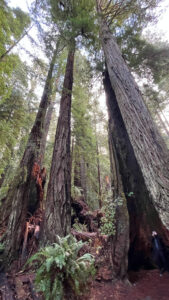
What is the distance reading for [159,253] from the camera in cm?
339

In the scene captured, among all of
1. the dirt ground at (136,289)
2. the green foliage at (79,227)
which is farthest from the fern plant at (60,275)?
the green foliage at (79,227)

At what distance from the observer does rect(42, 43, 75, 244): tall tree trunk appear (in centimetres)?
326

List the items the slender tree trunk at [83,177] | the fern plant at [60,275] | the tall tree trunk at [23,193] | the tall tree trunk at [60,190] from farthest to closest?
1. the slender tree trunk at [83,177]
2. the tall tree trunk at [23,193]
3. the tall tree trunk at [60,190]
4. the fern plant at [60,275]

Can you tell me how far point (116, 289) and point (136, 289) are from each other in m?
0.41

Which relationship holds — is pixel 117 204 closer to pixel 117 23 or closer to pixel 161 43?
pixel 161 43

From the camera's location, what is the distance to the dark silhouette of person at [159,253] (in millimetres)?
3221

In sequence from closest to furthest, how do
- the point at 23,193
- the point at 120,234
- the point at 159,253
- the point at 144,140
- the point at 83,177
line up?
the point at 144,140 → the point at 120,234 → the point at 159,253 → the point at 23,193 → the point at 83,177

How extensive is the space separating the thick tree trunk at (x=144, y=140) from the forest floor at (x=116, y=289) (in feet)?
5.73

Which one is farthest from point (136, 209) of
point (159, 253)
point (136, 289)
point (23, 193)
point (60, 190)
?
point (23, 193)

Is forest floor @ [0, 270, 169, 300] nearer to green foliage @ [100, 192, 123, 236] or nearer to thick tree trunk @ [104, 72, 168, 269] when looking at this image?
thick tree trunk @ [104, 72, 168, 269]

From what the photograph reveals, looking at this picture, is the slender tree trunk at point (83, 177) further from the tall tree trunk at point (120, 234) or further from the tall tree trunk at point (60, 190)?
the tall tree trunk at point (120, 234)

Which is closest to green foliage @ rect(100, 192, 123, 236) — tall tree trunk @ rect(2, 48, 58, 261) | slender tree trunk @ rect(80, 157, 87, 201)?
tall tree trunk @ rect(2, 48, 58, 261)

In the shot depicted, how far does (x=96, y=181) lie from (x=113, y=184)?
6.81 meters

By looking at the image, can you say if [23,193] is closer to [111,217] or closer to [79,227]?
[111,217]
